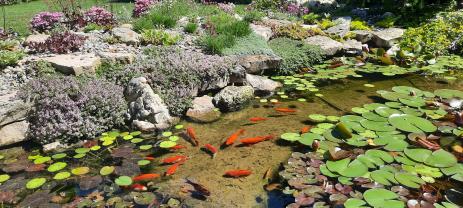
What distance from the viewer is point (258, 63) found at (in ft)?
25.9

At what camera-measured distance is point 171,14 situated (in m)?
10.2

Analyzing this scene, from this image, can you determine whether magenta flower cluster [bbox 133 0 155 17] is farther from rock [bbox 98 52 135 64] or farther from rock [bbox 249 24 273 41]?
rock [bbox 98 52 135 64]

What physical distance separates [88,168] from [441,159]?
4117 millimetres

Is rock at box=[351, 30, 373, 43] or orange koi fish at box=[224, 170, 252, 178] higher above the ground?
rock at box=[351, 30, 373, 43]

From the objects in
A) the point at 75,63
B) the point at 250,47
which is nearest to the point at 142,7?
the point at 250,47

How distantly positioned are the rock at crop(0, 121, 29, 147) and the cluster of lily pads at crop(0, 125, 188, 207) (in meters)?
0.28

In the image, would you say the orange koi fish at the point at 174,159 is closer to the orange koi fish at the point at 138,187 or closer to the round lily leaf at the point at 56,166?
the orange koi fish at the point at 138,187

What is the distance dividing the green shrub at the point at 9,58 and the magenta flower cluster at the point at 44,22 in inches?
89.6

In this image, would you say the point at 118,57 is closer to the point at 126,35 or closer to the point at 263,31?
the point at 126,35

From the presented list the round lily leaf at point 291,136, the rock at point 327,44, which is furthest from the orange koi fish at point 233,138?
the rock at point 327,44

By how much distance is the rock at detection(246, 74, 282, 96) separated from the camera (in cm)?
742

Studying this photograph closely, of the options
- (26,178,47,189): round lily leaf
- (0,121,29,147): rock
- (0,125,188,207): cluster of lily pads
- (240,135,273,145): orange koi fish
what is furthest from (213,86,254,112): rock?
(26,178,47,189): round lily leaf

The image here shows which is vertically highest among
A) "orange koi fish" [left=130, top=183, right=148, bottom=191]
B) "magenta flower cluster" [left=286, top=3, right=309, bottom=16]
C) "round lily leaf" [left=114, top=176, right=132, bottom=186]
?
"magenta flower cluster" [left=286, top=3, right=309, bottom=16]

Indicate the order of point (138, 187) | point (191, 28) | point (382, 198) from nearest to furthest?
point (382, 198)
point (138, 187)
point (191, 28)
